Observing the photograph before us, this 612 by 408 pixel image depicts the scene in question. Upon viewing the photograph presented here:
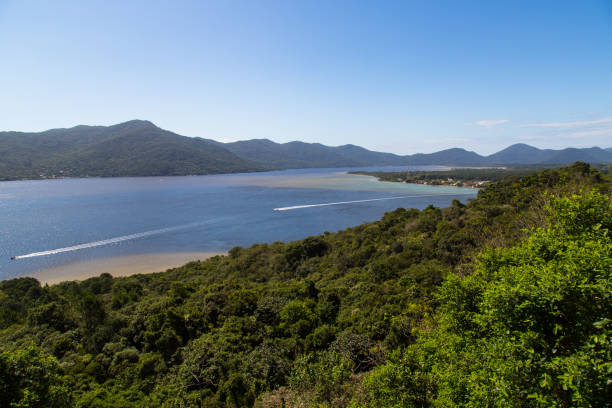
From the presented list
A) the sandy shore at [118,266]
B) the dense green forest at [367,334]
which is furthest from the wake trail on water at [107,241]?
the dense green forest at [367,334]

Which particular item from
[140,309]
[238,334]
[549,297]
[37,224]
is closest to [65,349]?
[140,309]

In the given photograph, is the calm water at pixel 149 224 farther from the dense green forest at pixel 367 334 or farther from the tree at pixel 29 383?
the tree at pixel 29 383

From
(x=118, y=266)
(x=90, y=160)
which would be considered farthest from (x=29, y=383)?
(x=90, y=160)

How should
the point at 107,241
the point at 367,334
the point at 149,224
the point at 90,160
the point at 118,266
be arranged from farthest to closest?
1. the point at 90,160
2. the point at 149,224
3. the point at 107,241
4. the point at 118,266
5. the point at 367,334

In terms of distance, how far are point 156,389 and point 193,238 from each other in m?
36.8

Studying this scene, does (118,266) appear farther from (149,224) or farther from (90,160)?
(90,160)

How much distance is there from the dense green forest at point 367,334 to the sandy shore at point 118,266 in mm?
6147

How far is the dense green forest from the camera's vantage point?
4617mm

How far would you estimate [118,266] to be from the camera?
3356 cm

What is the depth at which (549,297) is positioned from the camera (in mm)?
4711

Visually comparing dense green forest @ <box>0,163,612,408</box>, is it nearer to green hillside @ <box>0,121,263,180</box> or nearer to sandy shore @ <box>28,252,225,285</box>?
sandy shore @ <box>28,252,225,285</box>

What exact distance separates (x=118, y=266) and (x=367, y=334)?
3291cm

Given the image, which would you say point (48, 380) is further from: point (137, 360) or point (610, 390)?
point (610, 390)

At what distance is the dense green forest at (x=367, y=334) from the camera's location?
4.62 meters
